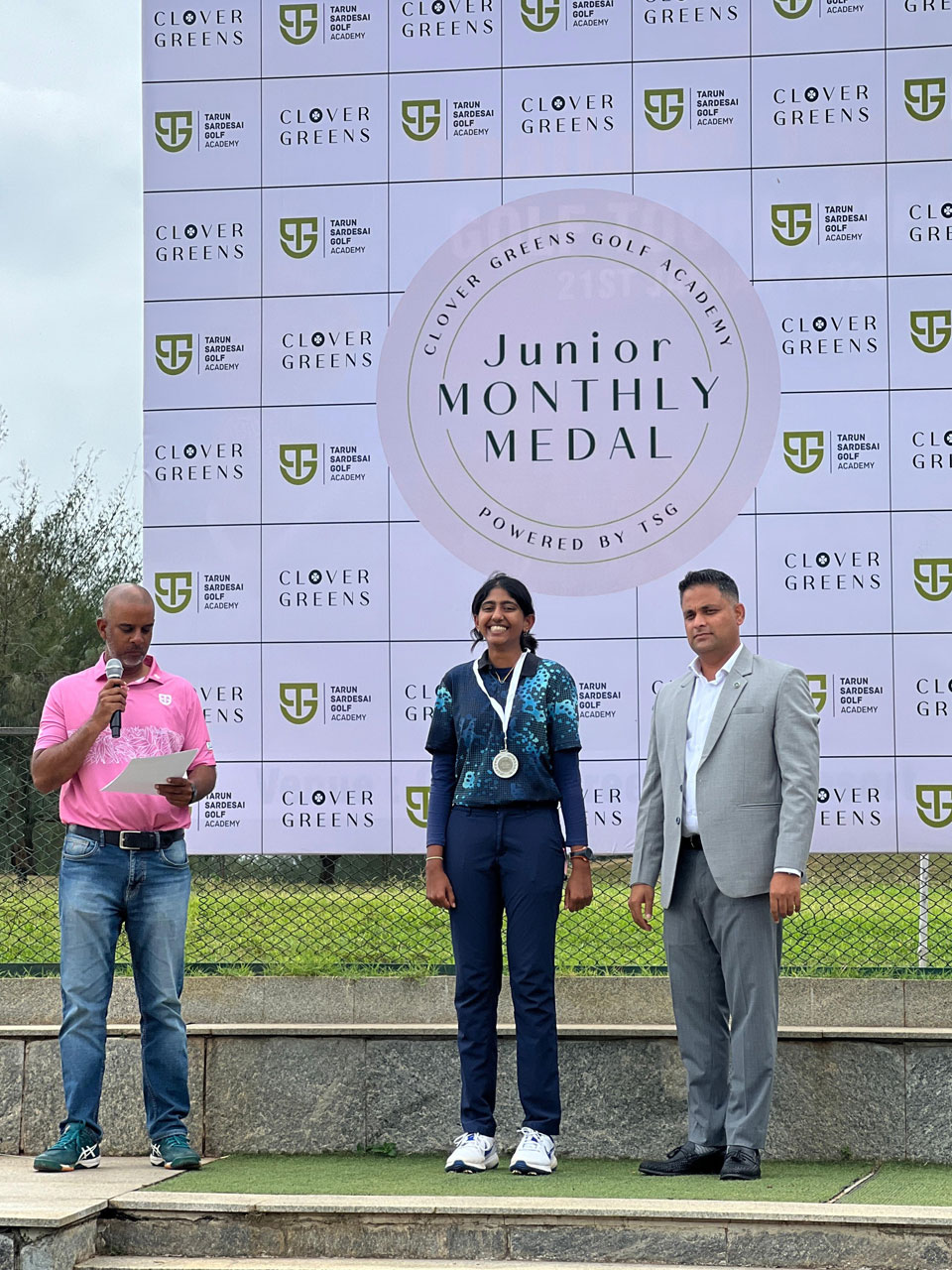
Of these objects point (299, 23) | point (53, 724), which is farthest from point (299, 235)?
point (53, 724)

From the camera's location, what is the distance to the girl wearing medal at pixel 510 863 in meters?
4.65

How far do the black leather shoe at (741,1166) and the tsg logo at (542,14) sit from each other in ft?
12.9

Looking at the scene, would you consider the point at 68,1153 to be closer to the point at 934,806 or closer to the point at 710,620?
the point at 710,620

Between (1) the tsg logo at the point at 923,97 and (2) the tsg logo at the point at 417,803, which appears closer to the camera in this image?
(1) the tsg logo at the point at 923,97

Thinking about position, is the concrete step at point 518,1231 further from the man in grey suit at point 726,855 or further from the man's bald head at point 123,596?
the man's bald head at point 123,596

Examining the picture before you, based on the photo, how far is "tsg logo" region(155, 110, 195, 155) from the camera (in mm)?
5742

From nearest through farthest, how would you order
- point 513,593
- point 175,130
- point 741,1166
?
point 741,1166 < point 513,593 < point 175,130

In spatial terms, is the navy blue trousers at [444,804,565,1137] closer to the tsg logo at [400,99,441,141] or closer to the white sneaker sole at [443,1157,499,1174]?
the white sneaker sole at [443,1157,499,1174]

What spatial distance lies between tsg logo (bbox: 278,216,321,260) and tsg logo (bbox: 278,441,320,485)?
0.71 meters

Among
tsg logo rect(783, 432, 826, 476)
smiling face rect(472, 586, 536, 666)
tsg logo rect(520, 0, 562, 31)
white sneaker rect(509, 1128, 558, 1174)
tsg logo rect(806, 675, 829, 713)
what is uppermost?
tsg logo rect(520, 0, 562, 31)

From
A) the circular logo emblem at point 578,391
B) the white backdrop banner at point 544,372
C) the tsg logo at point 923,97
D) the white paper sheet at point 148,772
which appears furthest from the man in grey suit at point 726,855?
the tsg logo at point 923,97

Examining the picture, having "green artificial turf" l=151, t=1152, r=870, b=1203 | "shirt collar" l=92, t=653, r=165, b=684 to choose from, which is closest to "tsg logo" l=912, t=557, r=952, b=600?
"green artificial turf" l=151, t=1152, r=870, b=1203

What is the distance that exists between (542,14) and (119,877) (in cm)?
342

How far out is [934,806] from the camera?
528 centimetres
